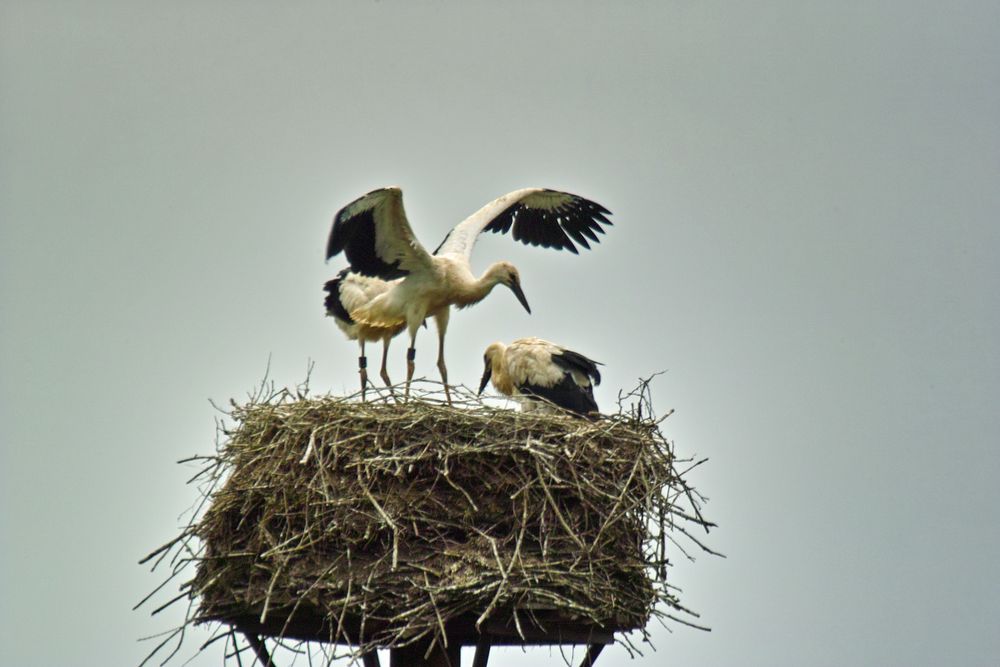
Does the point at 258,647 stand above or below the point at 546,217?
below

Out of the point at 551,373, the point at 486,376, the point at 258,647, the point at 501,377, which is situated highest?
the point at 486,376

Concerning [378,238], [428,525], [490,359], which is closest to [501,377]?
[490,359]

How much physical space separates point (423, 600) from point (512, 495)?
682 mm

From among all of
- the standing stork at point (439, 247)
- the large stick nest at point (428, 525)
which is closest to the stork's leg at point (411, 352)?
the standing stork at point (439, 247)

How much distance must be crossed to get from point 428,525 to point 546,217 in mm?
5162

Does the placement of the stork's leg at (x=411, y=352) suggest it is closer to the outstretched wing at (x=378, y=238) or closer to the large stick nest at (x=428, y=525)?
the outstretched wing at (x=378, y=238)

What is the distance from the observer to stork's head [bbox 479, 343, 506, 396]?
34.2 ft

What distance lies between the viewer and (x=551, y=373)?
9.88 meters

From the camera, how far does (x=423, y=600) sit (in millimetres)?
6336

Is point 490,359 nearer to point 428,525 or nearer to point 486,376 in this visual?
point 486,376

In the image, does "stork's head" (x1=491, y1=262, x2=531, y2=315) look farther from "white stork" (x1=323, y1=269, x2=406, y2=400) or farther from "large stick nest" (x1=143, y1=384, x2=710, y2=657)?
"large stick nest" (x1=143, y1=384, x2=710, y2=657)

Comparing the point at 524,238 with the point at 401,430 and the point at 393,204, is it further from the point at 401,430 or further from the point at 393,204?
the point at 401,430

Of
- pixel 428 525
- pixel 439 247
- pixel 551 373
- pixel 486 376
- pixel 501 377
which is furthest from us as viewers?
pixel 439 247

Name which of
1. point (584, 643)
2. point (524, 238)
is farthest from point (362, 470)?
point (524, 238)
